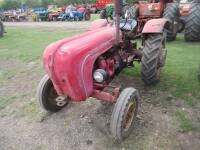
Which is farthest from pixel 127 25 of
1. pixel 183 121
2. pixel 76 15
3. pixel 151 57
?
pixel 76 15

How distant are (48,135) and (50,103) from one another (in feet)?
Answer: 1.96

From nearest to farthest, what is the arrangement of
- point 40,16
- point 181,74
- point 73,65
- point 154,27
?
1. point 73,65
2. point 154,27
3. point 181,74
4. point 40,16

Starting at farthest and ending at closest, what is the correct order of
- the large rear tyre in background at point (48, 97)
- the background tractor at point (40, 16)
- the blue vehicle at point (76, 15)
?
the background tractor at point (40, 16) → the blue vehicle at point (76, 15) → the large rear tyre in background at point (48, 97)

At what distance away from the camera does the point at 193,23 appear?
9.19 metres

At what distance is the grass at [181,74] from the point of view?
16.9 ft

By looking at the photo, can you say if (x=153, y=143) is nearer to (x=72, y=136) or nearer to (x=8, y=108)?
(x=72, y=136)

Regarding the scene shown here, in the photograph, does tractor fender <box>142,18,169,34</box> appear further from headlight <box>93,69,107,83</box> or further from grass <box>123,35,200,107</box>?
headlight <box>93,69,107,83</box>

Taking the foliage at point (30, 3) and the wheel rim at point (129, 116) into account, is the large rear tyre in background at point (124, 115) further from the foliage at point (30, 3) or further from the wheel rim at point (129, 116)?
the foliage at point (30, 3)

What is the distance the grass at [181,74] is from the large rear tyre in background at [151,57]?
1.51 ft

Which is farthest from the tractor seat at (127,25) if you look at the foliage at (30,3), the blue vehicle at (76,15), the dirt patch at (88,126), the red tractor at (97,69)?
the foliage at (30,3)

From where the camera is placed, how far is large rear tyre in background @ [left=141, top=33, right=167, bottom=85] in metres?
4.87

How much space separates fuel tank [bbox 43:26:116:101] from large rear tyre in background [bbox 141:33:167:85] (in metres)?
1.17

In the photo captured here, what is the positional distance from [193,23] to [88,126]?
20.0ft

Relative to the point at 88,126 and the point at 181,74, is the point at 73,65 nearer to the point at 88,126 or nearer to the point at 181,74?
the point at 88,126
